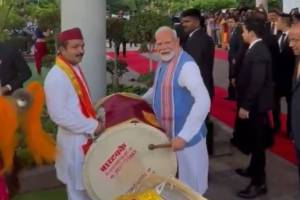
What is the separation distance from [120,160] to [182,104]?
0.64 metres

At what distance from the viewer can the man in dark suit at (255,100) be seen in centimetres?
526

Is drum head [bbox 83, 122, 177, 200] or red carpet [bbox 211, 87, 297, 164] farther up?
drum head [bbox 83, 122, 177, 200]

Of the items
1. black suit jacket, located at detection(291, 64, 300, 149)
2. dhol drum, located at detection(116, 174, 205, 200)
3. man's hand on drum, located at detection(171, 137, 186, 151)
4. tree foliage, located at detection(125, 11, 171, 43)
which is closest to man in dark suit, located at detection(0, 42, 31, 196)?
man's hand on drum, located at detection(171, 137, 186, 151)

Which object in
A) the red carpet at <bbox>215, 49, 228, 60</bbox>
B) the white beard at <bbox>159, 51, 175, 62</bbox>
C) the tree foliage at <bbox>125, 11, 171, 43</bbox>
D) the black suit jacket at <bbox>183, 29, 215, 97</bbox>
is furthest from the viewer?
Result: the red carpet at <bbox>215, 49, 228, 60</bbox>

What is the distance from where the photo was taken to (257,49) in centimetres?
527

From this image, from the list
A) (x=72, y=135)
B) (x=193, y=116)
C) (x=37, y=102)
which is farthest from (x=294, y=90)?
(x=37, y=102)

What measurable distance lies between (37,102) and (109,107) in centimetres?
110

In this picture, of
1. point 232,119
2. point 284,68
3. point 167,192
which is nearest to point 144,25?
point 284,68

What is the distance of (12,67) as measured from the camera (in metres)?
5.70

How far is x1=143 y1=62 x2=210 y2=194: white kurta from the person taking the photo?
3855mm

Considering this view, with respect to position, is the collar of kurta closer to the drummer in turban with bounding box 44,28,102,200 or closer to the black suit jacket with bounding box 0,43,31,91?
the drummer in turban with bounding box 44,28,102,200

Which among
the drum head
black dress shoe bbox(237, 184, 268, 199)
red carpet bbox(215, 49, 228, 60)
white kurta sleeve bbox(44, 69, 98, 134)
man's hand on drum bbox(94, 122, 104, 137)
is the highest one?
white kurta sleeve bbox(44, 69, 98, 134)

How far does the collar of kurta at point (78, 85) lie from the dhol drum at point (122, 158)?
21cm

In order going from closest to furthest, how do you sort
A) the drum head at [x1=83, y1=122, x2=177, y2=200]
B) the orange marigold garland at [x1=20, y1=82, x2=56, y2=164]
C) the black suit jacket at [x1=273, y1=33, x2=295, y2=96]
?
the orange marigold garland at [x1=20, y1=82, x2=56, y2=164], the drum head at [x1=83, y1=122, x2=177, y2=200], the black suit jacket at [x1=273, y1=33, x2=295, y2=96]
